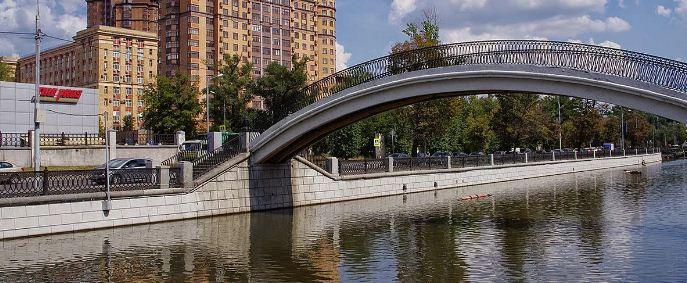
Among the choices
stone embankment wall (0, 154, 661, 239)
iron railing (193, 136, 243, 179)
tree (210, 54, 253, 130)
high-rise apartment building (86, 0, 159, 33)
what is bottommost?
stone embankment wall (0, 154, 661, 239)

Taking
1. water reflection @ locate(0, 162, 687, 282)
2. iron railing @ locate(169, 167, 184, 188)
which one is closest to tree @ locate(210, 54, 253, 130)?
water reflection @ locate(0, 162, 687, 282)

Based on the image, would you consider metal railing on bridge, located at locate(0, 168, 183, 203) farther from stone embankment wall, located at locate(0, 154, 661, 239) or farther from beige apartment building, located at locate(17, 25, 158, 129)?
beige apartment building, located at locate(17, 25, 158, 129)

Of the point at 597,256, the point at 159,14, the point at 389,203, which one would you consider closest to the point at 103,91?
the point at 159,14

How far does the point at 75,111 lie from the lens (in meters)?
46.6

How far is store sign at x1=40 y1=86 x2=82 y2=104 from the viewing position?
44.9 meters

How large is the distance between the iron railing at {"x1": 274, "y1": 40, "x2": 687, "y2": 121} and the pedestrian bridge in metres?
Result: 0.03

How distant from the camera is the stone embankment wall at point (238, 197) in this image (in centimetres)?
2256

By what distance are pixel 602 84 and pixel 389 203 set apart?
1632 centimetres

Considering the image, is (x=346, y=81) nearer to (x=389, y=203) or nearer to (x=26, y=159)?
(x=389, y=203)

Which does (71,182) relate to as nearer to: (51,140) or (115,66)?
(51,140)

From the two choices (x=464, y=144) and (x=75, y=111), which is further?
(x=464, y=144)

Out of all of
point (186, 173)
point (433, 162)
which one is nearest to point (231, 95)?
point (433, 162)

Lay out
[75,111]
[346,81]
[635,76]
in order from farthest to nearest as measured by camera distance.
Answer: [75,111] < [346,81] < [635,76]

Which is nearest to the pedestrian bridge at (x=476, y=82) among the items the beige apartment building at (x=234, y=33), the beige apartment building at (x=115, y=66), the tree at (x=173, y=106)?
the tree at (x=173, y=106)
